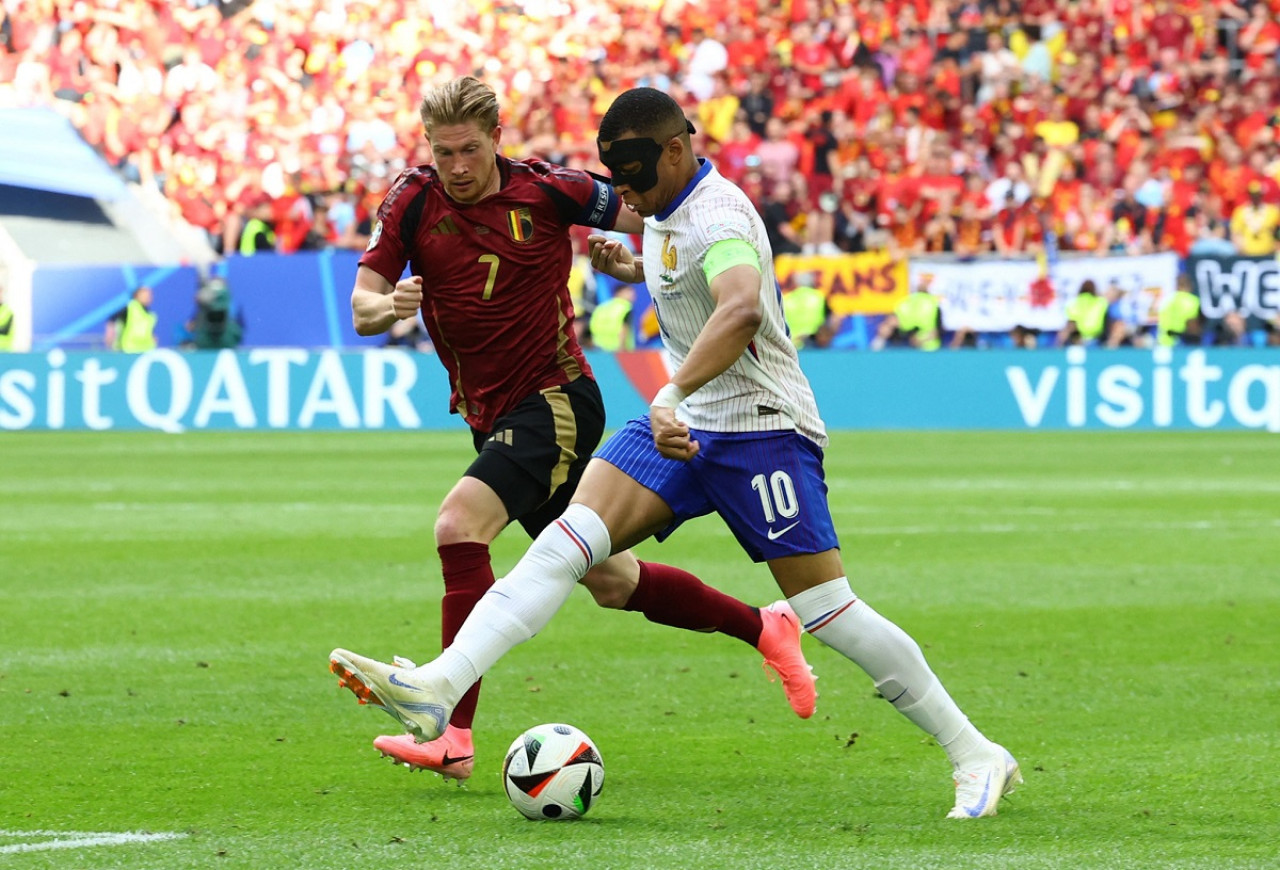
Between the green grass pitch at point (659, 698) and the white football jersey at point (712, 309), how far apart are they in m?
0.99

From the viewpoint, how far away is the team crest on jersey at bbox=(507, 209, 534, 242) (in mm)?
5820

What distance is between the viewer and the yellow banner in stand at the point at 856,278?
70.3ft

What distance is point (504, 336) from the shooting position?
19.1 feet

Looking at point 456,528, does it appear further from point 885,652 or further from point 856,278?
point 856,278

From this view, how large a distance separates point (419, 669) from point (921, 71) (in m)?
22.6

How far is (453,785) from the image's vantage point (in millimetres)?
5336

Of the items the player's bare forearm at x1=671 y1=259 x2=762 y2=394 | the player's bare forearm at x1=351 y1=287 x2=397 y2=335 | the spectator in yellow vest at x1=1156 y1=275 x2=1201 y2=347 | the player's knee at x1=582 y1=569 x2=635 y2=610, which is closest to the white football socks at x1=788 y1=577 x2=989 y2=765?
the player's bare forearm at x1=671 y1=259 x2=762 y2=394

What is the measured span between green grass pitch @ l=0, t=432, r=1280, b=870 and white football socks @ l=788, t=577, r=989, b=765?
0.21 m

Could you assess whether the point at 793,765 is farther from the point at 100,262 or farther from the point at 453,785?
the point at 100,262

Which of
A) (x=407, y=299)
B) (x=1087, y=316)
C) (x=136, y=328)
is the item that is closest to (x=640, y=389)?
(x=1087, y=316)

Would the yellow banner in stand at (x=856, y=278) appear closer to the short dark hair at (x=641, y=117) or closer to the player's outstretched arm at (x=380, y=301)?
the player's outstretched arm at (x=380, y=301)

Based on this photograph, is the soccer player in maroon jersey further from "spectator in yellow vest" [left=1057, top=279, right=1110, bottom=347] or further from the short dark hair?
"spectator in yellow vest" [left=1057, top=279, right=1110, bottom=347]

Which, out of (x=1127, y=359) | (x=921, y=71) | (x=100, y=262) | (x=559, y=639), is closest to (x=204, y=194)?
(x=100, y=262)

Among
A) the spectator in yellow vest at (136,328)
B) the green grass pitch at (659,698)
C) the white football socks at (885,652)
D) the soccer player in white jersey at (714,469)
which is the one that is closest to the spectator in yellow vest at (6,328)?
the spectator in yellow vest at (136,328)
